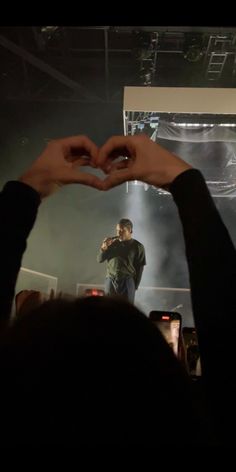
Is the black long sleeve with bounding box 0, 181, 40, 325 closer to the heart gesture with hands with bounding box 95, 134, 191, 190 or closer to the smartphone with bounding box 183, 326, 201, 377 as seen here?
the heart gesture with hands with bounding box 95, 134, 191, 190

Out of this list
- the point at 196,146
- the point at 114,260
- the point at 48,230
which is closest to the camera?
the point at 114,260

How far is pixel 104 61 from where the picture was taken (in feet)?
15.3

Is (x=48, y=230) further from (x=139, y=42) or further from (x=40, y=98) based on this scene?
(x=139, y=42)

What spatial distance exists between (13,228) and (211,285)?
0.23 metres

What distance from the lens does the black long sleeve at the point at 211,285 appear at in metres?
0.45

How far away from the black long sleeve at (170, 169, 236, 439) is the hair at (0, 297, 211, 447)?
0.35 feet

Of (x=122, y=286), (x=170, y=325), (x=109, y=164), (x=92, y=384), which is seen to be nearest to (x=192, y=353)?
(x=170, y=325)

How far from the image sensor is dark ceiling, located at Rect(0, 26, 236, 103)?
411 centimetres

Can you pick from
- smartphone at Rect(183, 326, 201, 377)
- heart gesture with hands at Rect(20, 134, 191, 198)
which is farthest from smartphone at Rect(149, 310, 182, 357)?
heart gesture with hands at Rect(20, 134, 191, 198)

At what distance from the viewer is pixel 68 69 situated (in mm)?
4656

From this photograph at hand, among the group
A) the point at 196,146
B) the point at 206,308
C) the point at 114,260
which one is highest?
the point at 196,146
